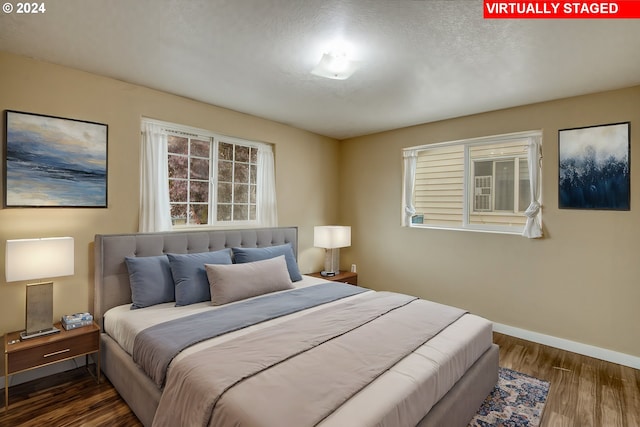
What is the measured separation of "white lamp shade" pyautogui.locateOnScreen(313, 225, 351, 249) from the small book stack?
2624 millimetres

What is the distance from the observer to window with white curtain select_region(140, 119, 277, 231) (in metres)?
3.14

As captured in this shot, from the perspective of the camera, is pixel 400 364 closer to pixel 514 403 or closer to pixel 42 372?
pixel 514 403

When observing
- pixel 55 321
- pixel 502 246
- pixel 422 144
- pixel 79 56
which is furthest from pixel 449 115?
pixel 55 321

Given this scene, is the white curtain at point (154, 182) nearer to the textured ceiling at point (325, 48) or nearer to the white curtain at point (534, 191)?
the textured ceiling at point (325, 48)

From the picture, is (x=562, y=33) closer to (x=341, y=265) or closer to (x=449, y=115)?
(x=449, y=115)

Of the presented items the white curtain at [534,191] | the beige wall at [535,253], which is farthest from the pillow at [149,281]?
the white curtain at [534,191]

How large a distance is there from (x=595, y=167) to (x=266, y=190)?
3.51 metres

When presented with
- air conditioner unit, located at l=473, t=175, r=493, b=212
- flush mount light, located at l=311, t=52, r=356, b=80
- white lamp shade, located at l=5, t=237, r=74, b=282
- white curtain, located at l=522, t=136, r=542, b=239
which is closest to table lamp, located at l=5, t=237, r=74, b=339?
white lamp shade, located at l=5, t=237, r=74, b=282

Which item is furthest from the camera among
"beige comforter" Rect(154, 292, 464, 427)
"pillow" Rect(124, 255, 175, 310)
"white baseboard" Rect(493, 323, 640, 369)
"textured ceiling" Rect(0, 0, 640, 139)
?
"white baseboard" Rect(493, 323, 640, 369)

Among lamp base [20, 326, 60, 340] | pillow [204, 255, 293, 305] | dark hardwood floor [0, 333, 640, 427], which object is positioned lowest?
dark hardwood floor [0, 333, 640, 427]

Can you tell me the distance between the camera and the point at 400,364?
1724 millimetres

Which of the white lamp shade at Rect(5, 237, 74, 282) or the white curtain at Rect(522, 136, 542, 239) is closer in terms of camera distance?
the white lamp shade at Rect(5, 237, 74, 282)

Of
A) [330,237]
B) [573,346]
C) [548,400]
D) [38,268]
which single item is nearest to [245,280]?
[38,268]

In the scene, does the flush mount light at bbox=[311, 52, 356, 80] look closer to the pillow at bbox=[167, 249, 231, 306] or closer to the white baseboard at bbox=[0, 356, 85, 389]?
the pillow at bbox=[167, 249, 231, 306]
